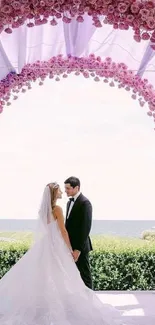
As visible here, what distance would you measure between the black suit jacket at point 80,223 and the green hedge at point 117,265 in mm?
1887

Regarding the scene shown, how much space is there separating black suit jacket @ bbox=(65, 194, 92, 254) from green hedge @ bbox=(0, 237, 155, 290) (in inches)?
74.3

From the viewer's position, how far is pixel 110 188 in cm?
2888

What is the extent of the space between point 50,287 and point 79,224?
0.83 m

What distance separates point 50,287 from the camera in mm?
5473

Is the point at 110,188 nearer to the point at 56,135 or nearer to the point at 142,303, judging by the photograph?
the point at 56,135

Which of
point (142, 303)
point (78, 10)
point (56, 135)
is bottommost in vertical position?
point (142, 303)

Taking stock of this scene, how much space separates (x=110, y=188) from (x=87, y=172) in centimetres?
162

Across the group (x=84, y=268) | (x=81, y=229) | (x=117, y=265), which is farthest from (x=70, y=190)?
(x=117, y=265)

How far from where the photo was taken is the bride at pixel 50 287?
5.19m

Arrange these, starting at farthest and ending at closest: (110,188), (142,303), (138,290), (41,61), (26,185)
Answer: (110,188) < (26,185) < (138,290) < (142,303) < (41,61)

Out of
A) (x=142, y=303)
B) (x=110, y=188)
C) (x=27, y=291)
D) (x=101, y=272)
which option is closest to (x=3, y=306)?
(x=27, y=291)

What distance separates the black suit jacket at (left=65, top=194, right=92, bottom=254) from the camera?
6.01m

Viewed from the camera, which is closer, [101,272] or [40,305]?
[40,305]

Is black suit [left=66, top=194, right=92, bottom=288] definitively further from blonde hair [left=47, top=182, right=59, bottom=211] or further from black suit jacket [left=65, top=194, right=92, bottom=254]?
blonde hair [left=47, top=182, right=59, bottom=211]
